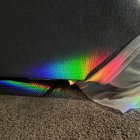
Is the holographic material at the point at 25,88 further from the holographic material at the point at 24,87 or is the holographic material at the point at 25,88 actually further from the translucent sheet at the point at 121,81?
the translucent sheet at the point at 121,81

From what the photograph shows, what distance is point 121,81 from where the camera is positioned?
95 centimetres

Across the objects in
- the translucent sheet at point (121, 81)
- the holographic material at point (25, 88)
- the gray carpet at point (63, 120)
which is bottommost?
the holographic material at point (25, 88)

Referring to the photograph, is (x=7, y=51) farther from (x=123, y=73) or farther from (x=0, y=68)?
(x=123, y=73)

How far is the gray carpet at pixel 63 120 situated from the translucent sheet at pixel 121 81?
4 centimetres

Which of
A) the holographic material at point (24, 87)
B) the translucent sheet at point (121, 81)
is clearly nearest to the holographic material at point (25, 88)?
the holographic material at point (24, 87)

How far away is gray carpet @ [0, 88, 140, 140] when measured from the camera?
0.77m

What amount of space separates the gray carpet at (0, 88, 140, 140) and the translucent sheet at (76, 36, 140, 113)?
0.04 meters

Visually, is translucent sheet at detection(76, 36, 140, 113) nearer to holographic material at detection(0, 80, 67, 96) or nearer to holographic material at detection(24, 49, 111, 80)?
holographic material at detection(24, 49, 111, 80)


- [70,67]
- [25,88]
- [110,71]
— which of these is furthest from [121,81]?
[25,88]

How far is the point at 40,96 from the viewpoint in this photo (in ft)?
3.40

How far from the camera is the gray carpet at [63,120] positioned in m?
0.77

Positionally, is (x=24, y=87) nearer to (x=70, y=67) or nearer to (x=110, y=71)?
(x=70, y=67)

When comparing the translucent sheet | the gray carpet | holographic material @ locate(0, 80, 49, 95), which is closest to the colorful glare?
the translucent sheet

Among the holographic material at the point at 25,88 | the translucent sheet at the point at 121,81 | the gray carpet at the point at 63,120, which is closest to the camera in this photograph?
the gray carpet at the point at 63,120
